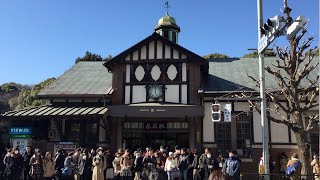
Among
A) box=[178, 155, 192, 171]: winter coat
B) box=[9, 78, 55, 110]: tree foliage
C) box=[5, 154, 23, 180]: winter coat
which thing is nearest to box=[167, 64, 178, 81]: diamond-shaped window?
box=[178, 155, 192, 171]: winter coat

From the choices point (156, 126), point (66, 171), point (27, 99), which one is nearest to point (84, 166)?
point (66, 171)

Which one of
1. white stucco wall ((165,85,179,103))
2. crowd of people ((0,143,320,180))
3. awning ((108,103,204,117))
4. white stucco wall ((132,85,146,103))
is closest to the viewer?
crowd of people ((0,143,320,180))

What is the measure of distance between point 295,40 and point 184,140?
836 cm

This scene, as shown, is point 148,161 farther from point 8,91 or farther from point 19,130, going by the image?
point 8,91

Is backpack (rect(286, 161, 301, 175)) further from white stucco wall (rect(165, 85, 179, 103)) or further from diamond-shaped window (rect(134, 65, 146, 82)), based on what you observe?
diamond-shaped window (rect(134, 65, 146, 82))

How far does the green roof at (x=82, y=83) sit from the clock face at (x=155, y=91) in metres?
2.37

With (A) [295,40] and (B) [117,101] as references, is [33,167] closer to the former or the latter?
(B) [117,101]

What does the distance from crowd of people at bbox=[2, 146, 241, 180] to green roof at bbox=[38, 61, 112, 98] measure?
16.6 feet

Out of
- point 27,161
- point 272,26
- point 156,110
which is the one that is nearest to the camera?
point 272,26

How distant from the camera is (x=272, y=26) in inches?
414

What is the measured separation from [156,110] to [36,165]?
629 cm

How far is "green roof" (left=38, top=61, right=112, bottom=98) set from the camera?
798 inches

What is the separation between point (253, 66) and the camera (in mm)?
22844

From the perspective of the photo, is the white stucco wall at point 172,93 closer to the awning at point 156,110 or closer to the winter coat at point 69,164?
the awning at point 156,110
